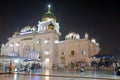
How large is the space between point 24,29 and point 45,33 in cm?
1190

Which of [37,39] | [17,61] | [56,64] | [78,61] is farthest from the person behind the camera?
[37,39]

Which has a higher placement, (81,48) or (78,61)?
(81,48)

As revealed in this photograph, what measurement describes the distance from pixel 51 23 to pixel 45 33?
4.49 metres

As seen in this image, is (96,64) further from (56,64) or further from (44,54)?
(44,54)

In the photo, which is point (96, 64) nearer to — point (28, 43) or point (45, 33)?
point (45, 33)

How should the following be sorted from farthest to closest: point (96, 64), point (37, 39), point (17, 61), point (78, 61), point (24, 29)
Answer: point (24, 29) < point (37, 39) < point (78, 61) < point (96, 64) < point (17, 61)

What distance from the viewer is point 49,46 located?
165ft

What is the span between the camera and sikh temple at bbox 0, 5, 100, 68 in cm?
4584

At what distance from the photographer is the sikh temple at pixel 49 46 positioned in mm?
45844

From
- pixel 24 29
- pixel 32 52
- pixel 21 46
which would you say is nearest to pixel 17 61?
pixel 32 52

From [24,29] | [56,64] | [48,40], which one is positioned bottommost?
[56,64]

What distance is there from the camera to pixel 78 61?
1758 inches

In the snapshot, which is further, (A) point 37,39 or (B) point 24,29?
(B) point 24,29

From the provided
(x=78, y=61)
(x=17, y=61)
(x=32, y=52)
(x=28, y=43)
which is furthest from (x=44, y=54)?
(x=17, y=61)
